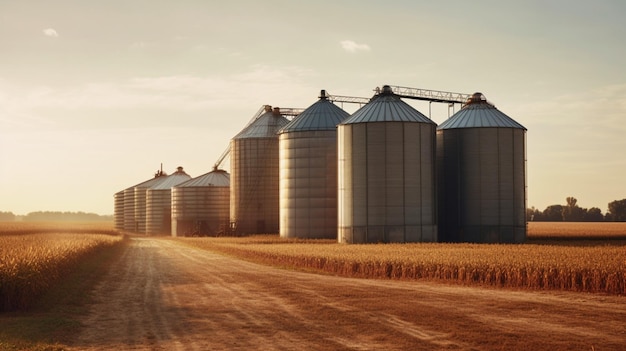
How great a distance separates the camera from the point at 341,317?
22062 millimetres

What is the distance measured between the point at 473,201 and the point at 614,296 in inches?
1604

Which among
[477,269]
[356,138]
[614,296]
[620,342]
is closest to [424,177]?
[356,138]

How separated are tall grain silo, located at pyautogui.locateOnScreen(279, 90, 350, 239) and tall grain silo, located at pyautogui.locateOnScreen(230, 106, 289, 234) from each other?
16.2 metres

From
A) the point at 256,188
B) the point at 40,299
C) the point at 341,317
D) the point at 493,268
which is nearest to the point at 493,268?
the point at 493,268

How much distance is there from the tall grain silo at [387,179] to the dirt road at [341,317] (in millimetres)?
28707

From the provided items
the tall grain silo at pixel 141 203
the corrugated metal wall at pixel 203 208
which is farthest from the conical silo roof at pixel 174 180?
the corrugated metal wall at pixel 203 208

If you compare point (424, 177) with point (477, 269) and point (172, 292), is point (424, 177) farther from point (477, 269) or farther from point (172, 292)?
point (172, 292)

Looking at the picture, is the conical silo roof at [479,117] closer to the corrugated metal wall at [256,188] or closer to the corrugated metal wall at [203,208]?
the corrugated metal wall at [256,188]

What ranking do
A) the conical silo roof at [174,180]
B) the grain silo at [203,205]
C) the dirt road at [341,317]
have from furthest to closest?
the conical silo roof at [174,180] → the grain silo at [203,205] → the dirt road at [341,317]

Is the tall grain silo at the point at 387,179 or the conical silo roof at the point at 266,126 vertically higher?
the conical silo roof at the point at 266,126

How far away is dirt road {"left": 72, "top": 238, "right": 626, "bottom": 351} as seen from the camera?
18266 mm

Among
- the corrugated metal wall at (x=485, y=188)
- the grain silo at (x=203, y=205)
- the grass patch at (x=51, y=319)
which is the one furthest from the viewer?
the grain silo at (x=203, y=205)

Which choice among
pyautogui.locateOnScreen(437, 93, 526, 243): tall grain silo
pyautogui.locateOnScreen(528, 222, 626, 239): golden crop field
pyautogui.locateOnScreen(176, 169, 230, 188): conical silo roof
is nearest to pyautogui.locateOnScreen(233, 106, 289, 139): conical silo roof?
pyautogui.locateOnScreen(176, 169, 230, 188): conical silo roof

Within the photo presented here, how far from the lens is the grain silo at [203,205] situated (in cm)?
10619
